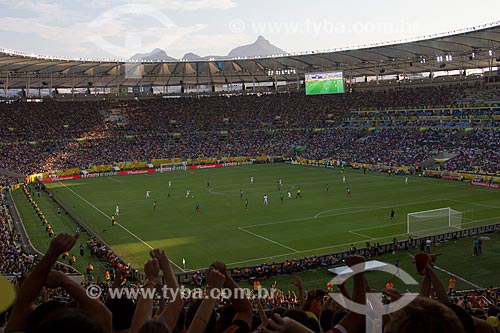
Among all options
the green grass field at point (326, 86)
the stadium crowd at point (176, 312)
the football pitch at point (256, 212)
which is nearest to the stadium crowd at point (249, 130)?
the green grass field at point (326, 86)

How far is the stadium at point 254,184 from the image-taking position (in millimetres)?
5708

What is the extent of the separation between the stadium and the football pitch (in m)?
0.24

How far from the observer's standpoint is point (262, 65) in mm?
104562

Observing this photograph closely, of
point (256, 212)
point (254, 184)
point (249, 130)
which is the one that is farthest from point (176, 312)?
point (249, 130)

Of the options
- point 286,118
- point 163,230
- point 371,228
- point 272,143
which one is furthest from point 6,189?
point 286,118

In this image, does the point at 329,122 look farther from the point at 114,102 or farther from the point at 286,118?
the point at 114,102

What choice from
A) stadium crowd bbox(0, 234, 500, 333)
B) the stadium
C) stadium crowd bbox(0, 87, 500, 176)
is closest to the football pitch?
the stadium

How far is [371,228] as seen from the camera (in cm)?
3662

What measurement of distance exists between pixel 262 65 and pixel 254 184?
49.7m

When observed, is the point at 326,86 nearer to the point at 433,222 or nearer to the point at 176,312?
the point at 433,222

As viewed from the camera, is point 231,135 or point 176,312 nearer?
point 176,312

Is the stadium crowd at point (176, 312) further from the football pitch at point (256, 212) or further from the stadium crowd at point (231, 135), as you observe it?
the football pitch at point (256, 212)

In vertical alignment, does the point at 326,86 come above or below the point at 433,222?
above

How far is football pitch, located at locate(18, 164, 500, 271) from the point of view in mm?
32594
